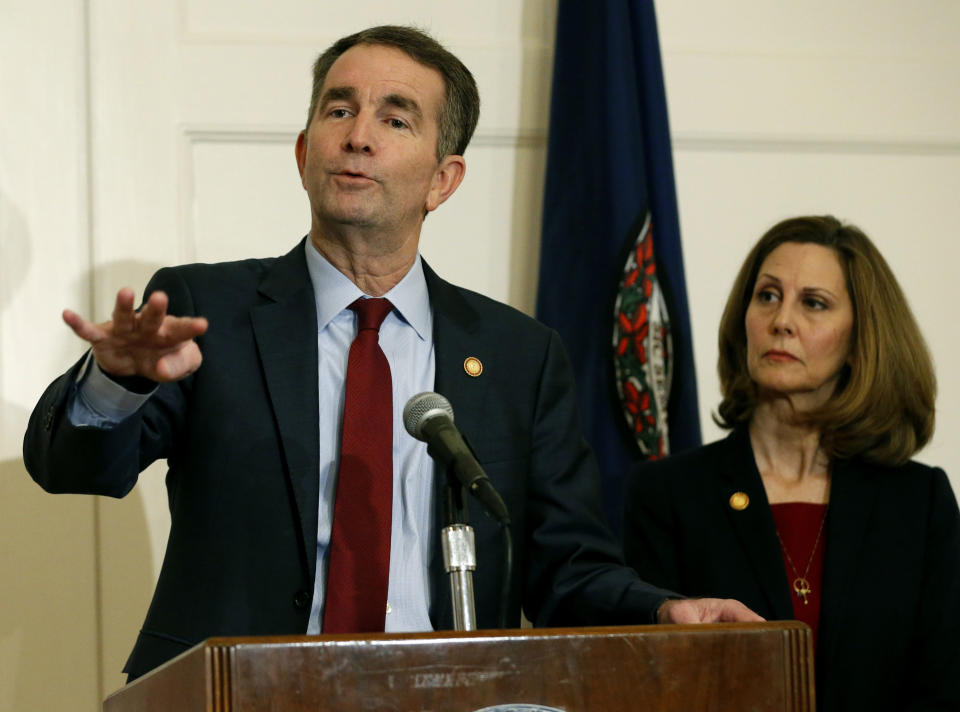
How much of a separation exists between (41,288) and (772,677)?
2.14 meters

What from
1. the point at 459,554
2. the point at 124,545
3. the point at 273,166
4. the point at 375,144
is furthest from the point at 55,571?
the point at 459,554

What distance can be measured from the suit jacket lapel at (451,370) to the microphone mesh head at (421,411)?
385 millimetres

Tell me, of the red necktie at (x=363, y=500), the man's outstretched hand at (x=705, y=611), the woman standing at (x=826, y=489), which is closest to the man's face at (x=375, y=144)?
the red necktie at (x=363, y=500)

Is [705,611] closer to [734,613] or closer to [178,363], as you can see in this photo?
[734,613]

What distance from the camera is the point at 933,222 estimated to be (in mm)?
3494

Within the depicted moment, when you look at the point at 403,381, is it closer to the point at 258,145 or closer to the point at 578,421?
the point at 578,421

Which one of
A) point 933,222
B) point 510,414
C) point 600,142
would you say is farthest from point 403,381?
point 933,222

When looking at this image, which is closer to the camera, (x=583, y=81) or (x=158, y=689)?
(x=158, y=689)

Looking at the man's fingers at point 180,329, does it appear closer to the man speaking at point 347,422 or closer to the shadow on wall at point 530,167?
the man speaking at point 347,422

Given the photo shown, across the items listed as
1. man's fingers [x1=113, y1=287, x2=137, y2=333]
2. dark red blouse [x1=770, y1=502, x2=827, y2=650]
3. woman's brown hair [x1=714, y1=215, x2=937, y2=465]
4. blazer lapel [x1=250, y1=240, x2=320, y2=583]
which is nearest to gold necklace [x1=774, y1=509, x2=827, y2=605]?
dark red blouse [x1=770, y1=502, x2=827, y2=650]

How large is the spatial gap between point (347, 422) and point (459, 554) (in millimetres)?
533

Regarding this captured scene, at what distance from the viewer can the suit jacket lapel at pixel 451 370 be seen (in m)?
1.98

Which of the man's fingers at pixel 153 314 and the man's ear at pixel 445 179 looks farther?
the man's ear at pixel 445 179

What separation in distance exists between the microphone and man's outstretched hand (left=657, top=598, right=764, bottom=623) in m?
0.31
